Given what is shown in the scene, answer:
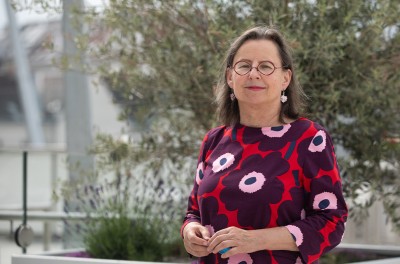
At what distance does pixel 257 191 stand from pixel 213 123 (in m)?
1.93

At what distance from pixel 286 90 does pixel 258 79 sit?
176 mm

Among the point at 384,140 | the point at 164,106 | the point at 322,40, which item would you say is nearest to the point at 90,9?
the point at 164,106

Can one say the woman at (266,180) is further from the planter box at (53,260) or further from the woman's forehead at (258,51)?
the planter box at (53,260)

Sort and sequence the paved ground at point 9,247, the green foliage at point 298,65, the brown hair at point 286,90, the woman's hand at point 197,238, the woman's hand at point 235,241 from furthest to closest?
the paved ground at point 9,247 → the green foliage at point 298,65 → the brown hair at point 286,90 → the woman's hand at point 197,238 → the woman's hand at point 235,241

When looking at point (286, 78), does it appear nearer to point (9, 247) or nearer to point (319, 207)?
point (319, 207)

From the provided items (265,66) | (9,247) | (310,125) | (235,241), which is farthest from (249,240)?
(9,247)

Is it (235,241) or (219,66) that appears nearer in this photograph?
(235,241)

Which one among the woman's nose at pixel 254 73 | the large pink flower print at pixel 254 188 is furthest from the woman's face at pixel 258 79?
the large pink flower print at pixel 254 188

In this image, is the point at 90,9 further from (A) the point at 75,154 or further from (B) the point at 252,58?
(B) the point at 252,58

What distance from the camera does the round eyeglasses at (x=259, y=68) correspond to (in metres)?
2.35

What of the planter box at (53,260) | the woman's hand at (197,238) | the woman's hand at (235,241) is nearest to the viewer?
the woman's hand at (235,241)

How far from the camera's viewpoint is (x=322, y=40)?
3.96 metres

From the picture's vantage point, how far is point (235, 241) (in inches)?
86.0

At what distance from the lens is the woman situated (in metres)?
2.23
